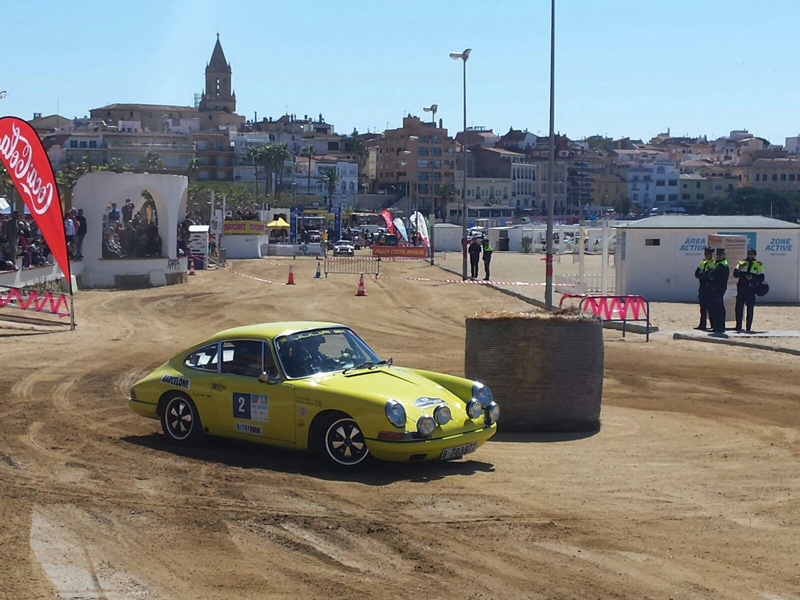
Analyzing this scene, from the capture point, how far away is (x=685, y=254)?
31578 mm

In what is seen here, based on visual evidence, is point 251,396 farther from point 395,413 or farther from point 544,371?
point 544,371

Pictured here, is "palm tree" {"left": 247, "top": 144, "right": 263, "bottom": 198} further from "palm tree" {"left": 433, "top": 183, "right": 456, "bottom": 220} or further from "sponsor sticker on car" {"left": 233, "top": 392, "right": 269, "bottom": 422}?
"sponsor sticker on car" {"left": 233, "top": 392, "right": 269, "bottom": 422}

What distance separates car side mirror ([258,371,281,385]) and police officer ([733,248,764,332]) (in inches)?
609

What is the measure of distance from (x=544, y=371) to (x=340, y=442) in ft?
10.5

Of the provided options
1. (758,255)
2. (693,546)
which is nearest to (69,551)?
(693,546)

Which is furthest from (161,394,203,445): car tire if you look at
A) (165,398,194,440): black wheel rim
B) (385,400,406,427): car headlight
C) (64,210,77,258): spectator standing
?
(64,210,77,258): spectator standing

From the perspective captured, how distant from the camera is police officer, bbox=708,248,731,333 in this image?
74.0 ft

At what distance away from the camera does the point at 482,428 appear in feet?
32.9

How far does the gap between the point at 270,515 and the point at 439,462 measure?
2576 millimetres

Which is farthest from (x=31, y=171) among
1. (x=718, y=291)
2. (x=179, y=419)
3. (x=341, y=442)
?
(x=718, y=291)

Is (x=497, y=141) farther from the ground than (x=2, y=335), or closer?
farther from the ground

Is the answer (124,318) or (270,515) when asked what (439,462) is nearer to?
(270,515)

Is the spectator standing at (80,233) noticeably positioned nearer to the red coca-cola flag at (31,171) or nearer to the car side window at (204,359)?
the red coca-cola flag at (31,171)

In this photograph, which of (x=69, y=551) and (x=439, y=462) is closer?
(x=69, y=551)
